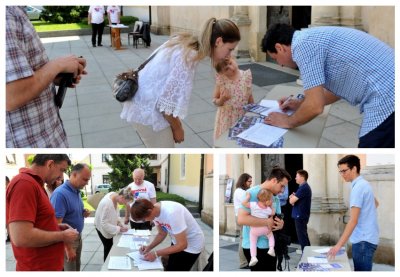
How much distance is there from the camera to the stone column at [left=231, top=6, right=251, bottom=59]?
9.65m

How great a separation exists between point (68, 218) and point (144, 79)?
118cm

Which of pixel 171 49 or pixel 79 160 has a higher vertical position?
pixel 171 49

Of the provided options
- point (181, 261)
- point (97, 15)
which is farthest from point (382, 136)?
point (97, 15)

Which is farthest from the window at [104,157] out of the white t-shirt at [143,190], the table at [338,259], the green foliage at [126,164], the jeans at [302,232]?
the jeans at [302,232]

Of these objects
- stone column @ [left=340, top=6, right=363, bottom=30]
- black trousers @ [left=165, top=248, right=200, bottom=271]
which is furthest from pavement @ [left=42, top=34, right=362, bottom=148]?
black trousers @ [left=165, top=248, right=200, bottom=271]

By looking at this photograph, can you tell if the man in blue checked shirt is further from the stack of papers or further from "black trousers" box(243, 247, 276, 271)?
the stack of papers

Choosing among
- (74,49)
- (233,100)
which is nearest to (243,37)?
(74,49)

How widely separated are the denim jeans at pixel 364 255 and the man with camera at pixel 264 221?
61 cm

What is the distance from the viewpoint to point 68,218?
10.3 feet

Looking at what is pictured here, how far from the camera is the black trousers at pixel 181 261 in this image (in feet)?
10.4

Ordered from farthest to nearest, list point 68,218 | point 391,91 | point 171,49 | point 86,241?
1. point 86,241
2. point 68,218
3. point 171,49
4. point 391,91

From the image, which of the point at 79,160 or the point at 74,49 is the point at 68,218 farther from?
the point at 74,49

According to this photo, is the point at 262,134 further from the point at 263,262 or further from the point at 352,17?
the point at 352,17

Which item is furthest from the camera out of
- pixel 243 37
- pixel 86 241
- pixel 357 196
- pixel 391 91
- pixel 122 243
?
pixel 243 37
